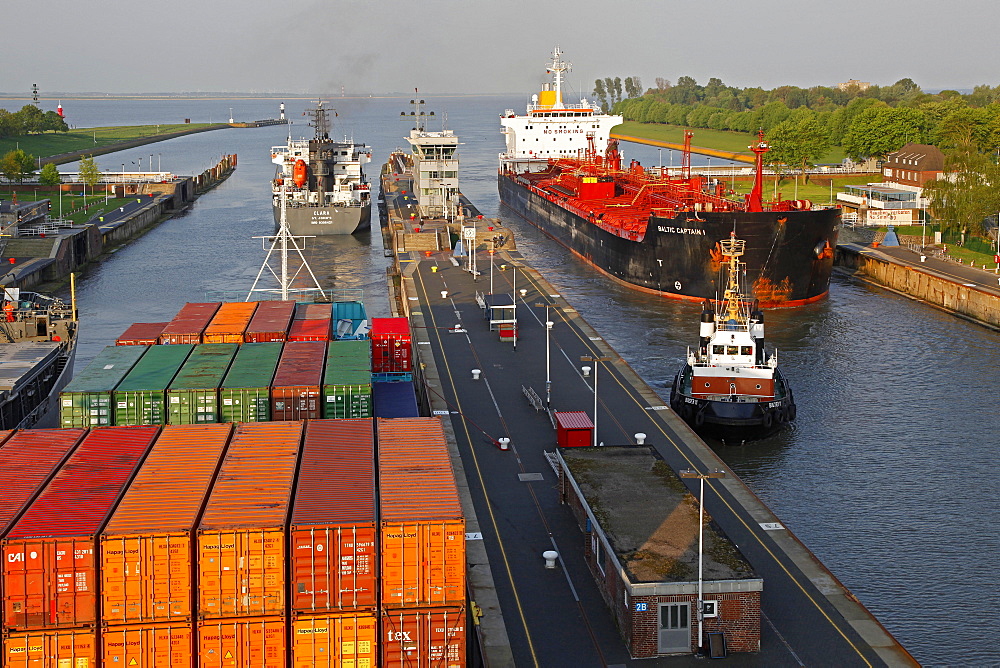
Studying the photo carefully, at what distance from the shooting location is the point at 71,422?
3097cm

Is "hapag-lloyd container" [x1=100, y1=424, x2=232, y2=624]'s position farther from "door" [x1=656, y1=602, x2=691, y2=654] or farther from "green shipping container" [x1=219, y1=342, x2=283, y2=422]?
"green shipping container" [x1=219, y1=342, x2=283, y2=422]

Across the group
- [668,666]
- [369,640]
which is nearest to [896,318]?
[668,666]

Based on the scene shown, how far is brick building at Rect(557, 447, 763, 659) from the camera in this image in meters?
23.1

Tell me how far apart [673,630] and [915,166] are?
9738cm

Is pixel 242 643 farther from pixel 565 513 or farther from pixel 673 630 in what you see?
pixel 565 513

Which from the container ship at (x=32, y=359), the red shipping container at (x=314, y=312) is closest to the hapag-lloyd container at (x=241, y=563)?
the container ship at (x=32, y=359)

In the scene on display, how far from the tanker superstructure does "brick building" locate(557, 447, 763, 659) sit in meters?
70.7

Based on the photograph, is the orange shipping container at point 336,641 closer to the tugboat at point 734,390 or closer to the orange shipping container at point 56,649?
the orange shipping container at point 56,649

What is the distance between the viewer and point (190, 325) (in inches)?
1614

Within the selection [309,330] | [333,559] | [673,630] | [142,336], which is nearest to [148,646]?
[333,559]

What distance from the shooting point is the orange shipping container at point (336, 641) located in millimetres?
20844

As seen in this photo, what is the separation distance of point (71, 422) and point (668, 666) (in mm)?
18527

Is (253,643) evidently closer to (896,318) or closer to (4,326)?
(4,326)

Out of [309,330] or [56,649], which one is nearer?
[56,649]
